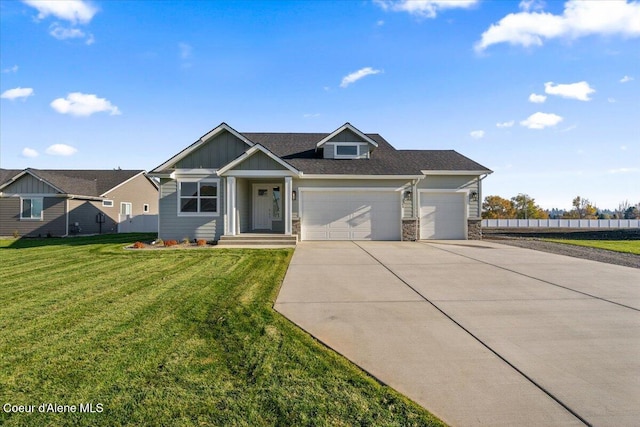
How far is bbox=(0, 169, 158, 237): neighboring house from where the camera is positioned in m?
18.3

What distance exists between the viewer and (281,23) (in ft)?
40.5

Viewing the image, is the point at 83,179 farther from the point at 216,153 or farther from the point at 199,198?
the point at 216,153

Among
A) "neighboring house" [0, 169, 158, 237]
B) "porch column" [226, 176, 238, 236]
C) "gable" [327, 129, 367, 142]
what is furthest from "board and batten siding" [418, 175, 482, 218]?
"neighboring house" [0, 169, 158, 237]

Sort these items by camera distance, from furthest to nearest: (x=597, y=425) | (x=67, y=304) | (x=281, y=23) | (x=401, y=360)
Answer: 1. (x=281, y=23)
2. (x=67, y=304)
3. (x=401, y=360)
4. (x=597, y=425)

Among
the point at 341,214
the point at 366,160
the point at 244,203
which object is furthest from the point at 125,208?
the point at 366,160

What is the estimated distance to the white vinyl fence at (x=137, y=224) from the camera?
2278cm

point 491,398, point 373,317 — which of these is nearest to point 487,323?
point 373,317

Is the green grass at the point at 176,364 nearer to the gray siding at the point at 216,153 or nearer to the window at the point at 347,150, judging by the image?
the gray siding at the point at 216,153

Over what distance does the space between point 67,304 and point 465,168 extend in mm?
16374

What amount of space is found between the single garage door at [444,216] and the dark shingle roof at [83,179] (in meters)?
21.3

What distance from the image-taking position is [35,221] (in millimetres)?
18391

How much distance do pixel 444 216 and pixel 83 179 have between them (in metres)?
26.1

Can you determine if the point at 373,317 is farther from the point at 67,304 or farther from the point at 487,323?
the point at 67,304

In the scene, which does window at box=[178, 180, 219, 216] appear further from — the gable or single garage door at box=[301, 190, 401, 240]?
the gable
